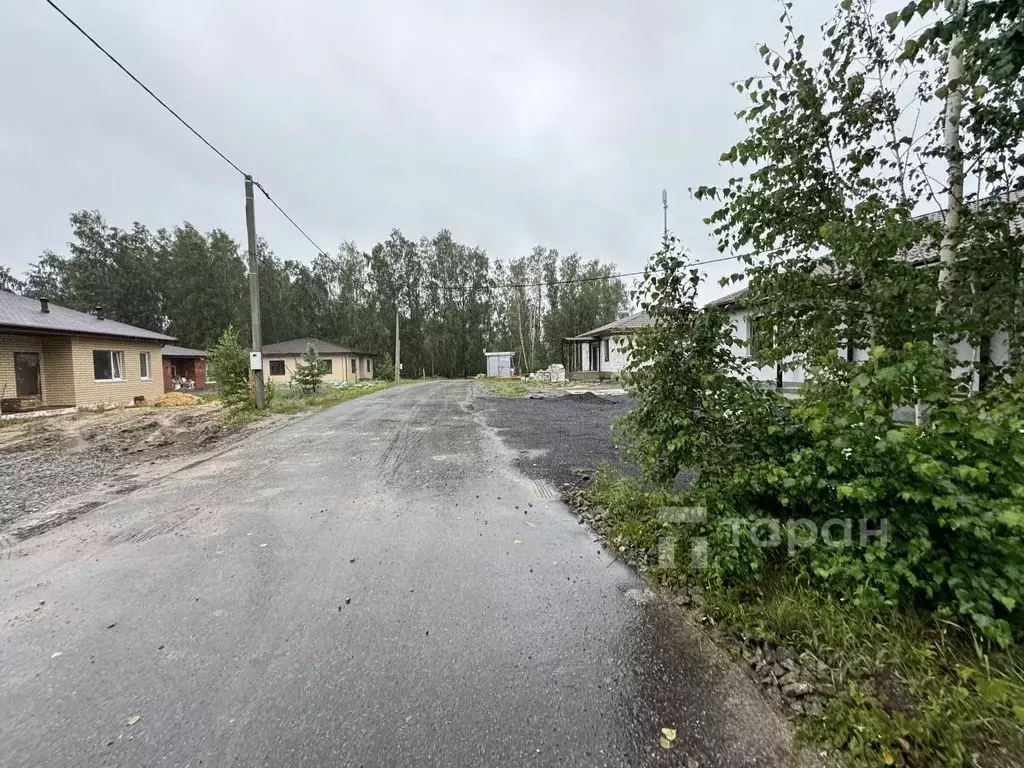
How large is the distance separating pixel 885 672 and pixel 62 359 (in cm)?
2120

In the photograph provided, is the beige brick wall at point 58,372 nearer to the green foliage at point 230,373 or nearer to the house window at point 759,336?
the green foliage at point 230,373

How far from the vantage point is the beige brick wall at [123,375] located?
49.1ft

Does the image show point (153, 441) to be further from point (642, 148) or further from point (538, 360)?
point (538, 360)

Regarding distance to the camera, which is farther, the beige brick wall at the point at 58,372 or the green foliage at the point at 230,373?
the beige brick wall at the point at 58,372

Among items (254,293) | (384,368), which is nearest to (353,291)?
(384,368)

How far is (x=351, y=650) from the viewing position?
2.13m

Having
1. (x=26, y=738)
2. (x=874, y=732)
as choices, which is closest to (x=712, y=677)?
(x=874, y=732)

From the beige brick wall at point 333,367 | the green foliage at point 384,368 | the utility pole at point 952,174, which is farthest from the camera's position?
the green foliage at point 384,368

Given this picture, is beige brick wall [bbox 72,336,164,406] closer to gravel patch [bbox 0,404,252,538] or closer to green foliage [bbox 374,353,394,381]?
gravel patch [bbox 0,404,252,538]

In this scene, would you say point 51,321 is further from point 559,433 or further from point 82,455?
point 559,433

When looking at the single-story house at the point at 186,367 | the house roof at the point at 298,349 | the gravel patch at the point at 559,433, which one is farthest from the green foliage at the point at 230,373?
the house roof at the point at 298,349

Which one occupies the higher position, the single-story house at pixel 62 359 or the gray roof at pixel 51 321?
the gray roof at pixel 51 321

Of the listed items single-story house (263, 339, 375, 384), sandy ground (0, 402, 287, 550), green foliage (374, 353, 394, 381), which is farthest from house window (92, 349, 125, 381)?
green foliage (374, 353, 394, 381)

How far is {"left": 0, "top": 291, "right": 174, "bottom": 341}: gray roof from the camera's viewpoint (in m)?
13.1
